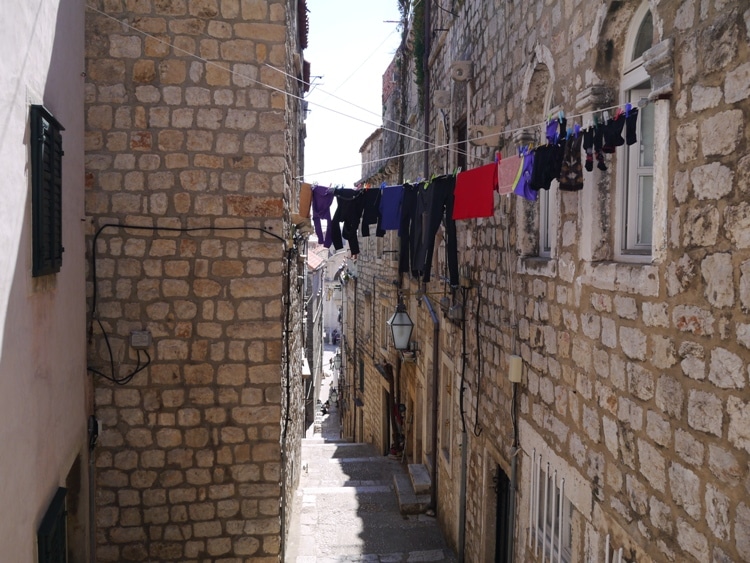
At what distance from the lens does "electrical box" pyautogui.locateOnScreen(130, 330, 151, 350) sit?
6.10 m

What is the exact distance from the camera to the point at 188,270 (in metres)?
6.17

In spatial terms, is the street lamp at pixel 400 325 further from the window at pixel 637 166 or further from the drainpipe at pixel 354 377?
the drainpipe at pixel 354 377

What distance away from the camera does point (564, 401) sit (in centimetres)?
441

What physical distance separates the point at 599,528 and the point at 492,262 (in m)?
3.31

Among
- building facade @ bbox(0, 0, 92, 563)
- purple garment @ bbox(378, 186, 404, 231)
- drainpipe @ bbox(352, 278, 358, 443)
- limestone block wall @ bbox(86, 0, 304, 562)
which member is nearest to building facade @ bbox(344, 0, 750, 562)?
purple garment @ bbox(378, 186, 404, 231)

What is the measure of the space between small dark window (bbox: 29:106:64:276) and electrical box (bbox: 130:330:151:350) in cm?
150

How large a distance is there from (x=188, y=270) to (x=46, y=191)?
1.96 metres

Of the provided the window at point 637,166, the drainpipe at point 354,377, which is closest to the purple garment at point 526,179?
the window at point 637,166

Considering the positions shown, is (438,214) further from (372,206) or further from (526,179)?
(526,179)

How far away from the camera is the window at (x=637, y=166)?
349cm

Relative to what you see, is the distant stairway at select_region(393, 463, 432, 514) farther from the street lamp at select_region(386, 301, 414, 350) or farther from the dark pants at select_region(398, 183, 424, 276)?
the dark pants at select_region(398, 183, 424, 276)

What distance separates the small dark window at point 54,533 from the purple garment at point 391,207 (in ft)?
13.6

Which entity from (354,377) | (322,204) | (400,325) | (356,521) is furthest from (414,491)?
(354,377)

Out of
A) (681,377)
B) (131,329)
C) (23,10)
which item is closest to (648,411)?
(681,377)
